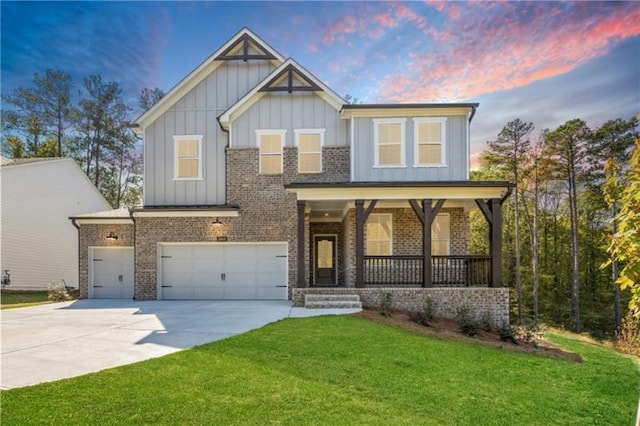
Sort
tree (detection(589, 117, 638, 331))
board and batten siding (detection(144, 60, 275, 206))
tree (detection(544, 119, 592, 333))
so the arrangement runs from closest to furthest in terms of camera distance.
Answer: board and batten siding (detection(144, 60, 275, 206)) < tree (detection(589, 117, 638, 331)) < tree (detection(544, 119, 592, 333))

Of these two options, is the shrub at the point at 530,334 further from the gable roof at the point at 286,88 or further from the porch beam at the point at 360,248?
the gable roof at the point at 286,88

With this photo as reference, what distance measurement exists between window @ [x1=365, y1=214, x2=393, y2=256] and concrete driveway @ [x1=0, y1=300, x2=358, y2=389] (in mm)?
3693

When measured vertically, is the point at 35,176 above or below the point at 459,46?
below

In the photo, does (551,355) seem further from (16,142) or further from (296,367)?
(16,142)

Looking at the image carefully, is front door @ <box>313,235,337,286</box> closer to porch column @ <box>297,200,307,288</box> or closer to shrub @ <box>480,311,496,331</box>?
porch column @ <box>297,200,307,288</box>

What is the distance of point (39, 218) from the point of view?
20.0 meters

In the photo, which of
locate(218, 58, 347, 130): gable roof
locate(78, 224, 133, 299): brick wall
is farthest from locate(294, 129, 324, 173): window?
locate(78, 224, 133, 299): brick wall

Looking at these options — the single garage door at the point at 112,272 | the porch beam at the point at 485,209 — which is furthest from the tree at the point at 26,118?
the porch beam at the point at 485,209

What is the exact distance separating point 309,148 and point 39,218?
15.1 metres

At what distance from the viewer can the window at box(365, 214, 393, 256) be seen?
14352mm

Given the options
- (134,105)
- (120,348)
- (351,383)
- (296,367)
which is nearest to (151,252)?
(120,348)

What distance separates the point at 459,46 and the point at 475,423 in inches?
467

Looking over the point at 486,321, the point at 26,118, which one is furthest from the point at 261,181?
the point at 26,118

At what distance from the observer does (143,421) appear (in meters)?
4.08
